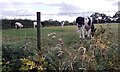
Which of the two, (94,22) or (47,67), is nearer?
(47,67)

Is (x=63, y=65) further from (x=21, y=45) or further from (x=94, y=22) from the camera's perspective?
(x=94, y=22)

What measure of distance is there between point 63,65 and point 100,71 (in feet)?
2.61

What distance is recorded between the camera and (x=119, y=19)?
40.4ft

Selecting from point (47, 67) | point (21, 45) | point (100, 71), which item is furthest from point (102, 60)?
point (21, 45)

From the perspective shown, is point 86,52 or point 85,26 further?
point 85,26

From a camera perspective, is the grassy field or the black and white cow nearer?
the grassy field

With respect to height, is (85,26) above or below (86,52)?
below

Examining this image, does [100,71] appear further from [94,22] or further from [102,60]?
[94,22]

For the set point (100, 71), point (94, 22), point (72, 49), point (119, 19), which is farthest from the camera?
point (94, 22)

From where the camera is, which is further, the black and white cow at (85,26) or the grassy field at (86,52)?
the black and white cow at (85,26)

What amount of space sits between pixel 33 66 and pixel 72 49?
40.7 inches

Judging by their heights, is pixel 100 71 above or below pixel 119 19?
below

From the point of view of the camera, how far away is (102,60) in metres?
10.0

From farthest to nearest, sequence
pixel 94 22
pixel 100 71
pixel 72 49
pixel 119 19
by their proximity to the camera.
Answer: pixel 94 22
pixel 119 19
pixel 72 49
pixel 100 71
